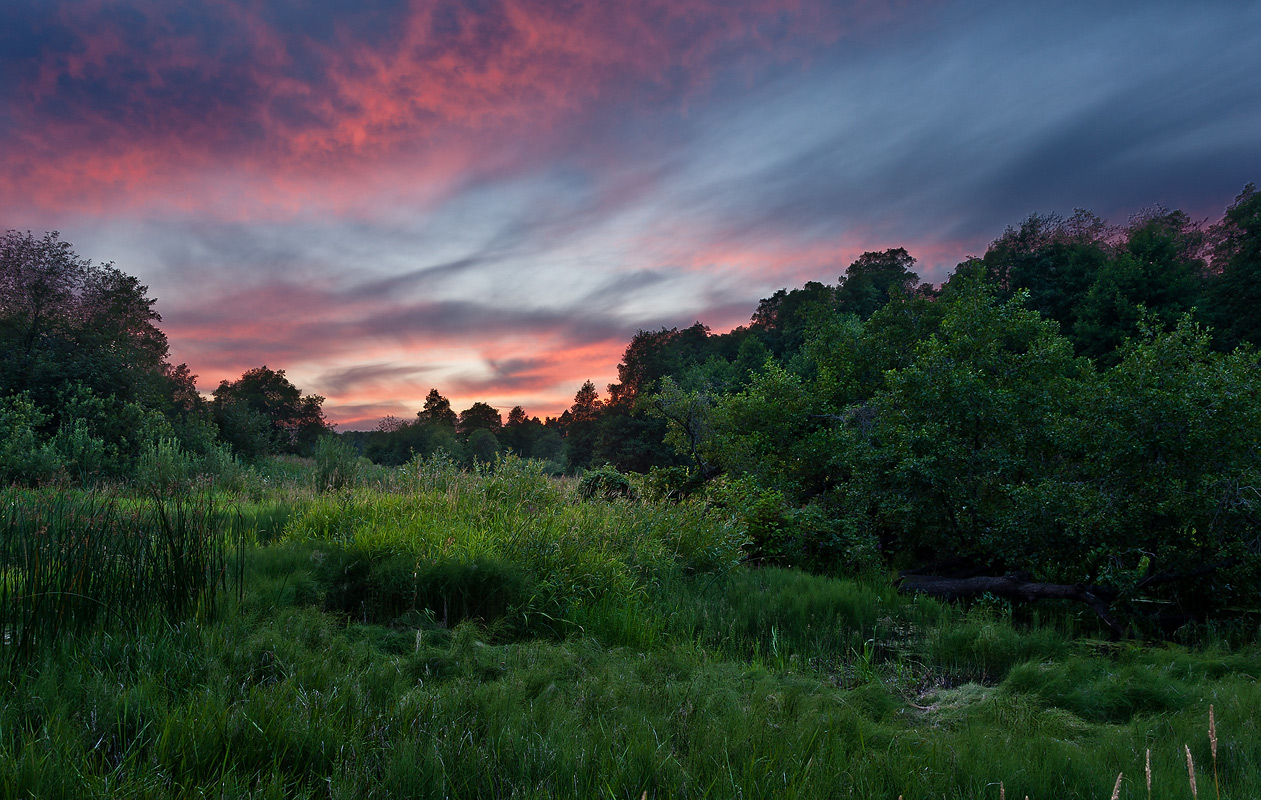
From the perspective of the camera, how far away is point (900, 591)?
9.05 metres

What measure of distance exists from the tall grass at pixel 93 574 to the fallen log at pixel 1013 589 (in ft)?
29.5

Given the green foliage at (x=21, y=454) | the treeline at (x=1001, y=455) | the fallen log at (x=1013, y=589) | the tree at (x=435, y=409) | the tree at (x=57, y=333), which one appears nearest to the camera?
the treeline at (x=1001, y=455)

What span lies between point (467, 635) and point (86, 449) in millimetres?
18165

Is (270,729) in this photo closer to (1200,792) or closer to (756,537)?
(1200,792)

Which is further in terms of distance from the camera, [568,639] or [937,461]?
[937,461]

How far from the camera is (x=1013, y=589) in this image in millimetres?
8547

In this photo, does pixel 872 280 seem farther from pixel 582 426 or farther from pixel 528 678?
pixel 528 678

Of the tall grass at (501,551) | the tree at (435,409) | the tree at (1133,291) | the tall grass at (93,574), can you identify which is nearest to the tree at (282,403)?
the tree at (435,409)

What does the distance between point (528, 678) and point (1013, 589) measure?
7.96 m

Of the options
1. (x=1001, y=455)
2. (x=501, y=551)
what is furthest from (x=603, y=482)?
(x=1001, y=455)

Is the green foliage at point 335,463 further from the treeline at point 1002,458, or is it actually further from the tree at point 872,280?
the tree at point 872,280

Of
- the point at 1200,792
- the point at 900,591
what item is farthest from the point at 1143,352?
the point at 1200,792

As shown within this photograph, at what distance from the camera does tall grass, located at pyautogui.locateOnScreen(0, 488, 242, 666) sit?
142 inches

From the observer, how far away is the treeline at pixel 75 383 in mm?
15819
